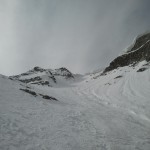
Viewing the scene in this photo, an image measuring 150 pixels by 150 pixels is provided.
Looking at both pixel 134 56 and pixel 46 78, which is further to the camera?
pixel 46 78

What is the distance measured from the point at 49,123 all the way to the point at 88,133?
2.96 metres

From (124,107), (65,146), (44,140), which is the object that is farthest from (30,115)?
(124,107)

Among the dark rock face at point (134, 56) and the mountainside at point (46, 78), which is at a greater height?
the mountainside at point (46, 78)

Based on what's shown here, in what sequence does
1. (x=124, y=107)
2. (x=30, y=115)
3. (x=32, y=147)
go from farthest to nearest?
(x=124, y=107) → (x=30, y=115) → (x=32, y=147)

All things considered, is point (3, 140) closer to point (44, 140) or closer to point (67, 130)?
point (44, 140)

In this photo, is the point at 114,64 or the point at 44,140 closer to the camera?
the point at 44,140

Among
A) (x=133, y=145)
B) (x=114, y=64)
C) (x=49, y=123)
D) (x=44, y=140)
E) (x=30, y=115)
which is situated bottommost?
(x=133, y=145)

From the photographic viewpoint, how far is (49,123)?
11688mm

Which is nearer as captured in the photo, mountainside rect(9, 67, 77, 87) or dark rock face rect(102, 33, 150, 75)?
dark rock face rect(102, 33, 150, 75)

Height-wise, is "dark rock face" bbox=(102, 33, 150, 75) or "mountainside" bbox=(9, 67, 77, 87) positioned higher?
"mountainside" bbox=(9, 67, 77, 87)

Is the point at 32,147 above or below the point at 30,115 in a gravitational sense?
below

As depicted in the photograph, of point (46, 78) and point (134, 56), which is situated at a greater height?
point (46, 78)

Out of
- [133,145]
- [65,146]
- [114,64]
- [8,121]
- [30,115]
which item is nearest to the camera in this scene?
[65,146]

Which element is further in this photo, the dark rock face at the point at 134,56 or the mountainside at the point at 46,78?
the mountainside at the point at 46,78
